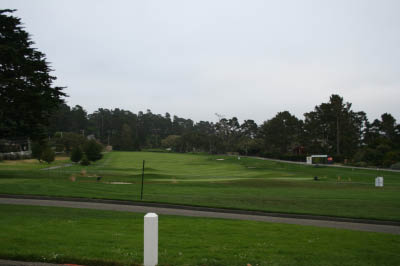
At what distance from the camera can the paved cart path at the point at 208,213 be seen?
46.6 feet

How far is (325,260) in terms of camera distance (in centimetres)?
772

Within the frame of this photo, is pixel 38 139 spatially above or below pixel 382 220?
above

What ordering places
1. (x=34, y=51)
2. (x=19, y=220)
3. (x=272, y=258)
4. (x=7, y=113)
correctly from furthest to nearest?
(x=34, y=51) < (x=7, y=113) < (x=19, y=220) < (x=272, y=258)

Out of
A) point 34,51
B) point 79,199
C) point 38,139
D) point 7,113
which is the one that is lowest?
point 79,199

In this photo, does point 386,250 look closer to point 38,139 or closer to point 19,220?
point 19,220

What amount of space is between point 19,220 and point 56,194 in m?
8.89

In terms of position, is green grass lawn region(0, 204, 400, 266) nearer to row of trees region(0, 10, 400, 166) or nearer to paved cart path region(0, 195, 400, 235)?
paved cart path region(0, 195, 400, 235)

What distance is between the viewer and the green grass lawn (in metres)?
7.34

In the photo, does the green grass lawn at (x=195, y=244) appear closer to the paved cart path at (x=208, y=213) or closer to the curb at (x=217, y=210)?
the paved cart path at (x=208, y=213)

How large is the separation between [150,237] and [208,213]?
1072 cm

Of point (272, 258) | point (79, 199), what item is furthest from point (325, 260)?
point (79, 199)

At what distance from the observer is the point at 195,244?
8.65 meters

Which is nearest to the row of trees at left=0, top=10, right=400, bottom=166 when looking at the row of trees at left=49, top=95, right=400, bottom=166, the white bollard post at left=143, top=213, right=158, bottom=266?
the row of trees at left=49, top=95, right=400, bottom=166

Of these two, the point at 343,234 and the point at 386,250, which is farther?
the point at 343,234
